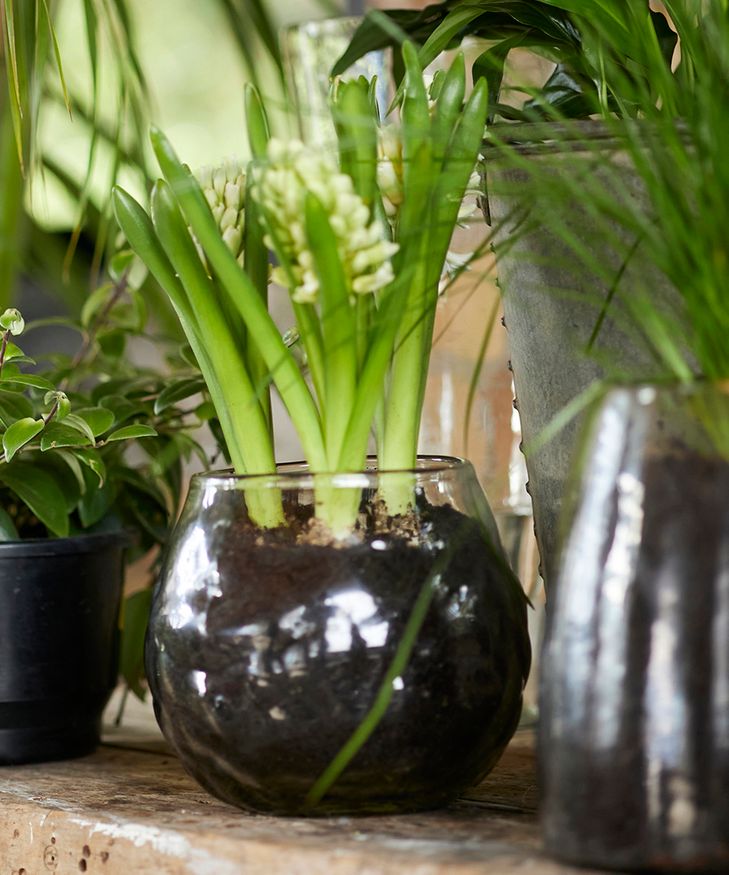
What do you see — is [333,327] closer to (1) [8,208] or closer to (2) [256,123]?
(2) [256,123]

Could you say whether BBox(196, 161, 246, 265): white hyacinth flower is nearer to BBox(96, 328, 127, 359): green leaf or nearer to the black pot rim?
the black pot rim

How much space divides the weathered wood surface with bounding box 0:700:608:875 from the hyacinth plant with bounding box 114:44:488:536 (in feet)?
0.39

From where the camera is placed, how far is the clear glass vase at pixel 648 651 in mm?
366

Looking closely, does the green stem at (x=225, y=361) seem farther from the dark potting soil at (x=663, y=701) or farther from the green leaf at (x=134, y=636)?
the green leaf at (x=134, y=636)

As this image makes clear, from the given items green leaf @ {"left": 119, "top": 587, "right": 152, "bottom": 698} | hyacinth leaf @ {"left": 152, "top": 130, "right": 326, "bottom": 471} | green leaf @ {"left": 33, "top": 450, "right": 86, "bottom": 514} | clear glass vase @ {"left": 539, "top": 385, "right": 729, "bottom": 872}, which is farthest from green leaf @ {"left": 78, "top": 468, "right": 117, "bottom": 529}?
clear glass vase @ {"left": 539, "top": 385, "right": 729, "bottom": 872}

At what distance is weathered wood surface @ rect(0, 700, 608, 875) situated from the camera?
42 cm

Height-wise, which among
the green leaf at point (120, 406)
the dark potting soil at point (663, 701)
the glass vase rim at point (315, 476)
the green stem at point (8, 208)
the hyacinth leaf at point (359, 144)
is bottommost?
the dark potting soil at point (663, 701)

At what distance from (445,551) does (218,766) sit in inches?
5.0

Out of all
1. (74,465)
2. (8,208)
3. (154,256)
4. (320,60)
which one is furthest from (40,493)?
(8,208)

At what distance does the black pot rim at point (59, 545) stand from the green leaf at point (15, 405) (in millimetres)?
80

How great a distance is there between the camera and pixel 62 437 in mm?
623

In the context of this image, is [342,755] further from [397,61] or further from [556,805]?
[397,61]

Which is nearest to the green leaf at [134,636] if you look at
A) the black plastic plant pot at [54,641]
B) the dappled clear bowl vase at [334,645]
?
the black plastic plant pot at [54,641]

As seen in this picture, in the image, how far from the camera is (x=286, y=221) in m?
0.43
